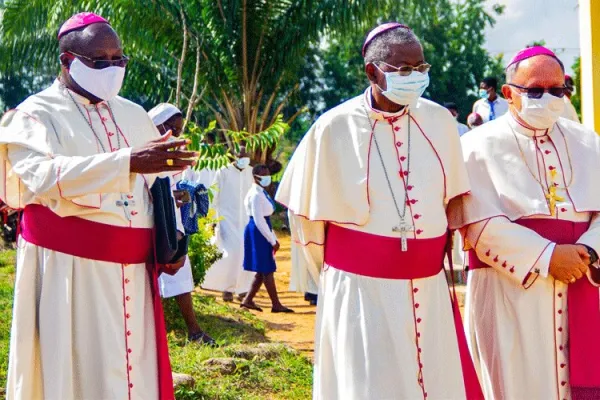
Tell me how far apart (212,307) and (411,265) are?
6.66 meters

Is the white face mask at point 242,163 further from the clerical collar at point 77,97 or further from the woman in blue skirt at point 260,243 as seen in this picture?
the clerical collar at point 77,97

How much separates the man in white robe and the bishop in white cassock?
0.85 metres

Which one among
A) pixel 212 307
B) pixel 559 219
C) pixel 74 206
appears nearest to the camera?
pixel 74 206

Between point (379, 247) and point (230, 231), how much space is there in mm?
8665

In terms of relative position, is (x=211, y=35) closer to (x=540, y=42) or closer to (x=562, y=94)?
(x=562, y=94)

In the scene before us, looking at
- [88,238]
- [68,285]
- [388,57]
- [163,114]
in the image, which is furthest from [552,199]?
[163,114]

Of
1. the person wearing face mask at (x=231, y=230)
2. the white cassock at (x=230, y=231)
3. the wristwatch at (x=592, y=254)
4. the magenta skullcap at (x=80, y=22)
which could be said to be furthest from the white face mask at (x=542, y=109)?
the white cassock at (x=230, y=231)

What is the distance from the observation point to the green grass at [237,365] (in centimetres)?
722

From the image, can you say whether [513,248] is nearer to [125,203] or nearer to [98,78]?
[125,203]

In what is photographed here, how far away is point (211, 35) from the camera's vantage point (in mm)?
19984

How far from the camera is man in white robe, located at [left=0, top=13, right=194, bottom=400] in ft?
15.2

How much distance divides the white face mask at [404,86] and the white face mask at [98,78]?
1.28 metres

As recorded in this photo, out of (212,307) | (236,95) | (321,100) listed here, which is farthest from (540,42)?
(212,307)

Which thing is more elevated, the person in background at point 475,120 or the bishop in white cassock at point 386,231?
the person in background at point 475,120
